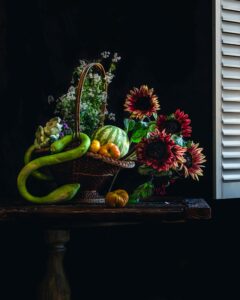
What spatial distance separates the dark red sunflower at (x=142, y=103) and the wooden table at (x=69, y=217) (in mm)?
386

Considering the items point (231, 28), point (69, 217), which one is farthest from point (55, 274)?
point (231, 28)

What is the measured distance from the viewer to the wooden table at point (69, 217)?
4.78 ft

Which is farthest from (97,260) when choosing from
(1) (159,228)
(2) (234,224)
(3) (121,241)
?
(2) (234,224)

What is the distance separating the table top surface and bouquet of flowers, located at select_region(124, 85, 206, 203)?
20 cm

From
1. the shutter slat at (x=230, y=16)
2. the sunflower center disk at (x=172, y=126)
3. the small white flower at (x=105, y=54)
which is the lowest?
the sunflower center disk at (x=172, y=126)

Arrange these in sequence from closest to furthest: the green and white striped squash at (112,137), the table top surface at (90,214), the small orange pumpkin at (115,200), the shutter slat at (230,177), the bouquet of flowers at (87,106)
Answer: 1. the table top surface at (90,214)
2. the small orange pumpkin at (115,200)
3. the green and white striped squash at (112,137)
4. the bouquet of flowers at (87,106)
5. the shutter slat at (230,177)

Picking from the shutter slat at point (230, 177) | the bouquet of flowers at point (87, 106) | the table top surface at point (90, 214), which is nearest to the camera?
the table top surface at point (90, 214)

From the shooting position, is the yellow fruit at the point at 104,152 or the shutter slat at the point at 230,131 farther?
the shutter slat at the point at 230,131

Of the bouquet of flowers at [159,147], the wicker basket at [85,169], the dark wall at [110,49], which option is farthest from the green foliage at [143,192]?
the dark wall at [110,49]

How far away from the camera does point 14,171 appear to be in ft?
6.58

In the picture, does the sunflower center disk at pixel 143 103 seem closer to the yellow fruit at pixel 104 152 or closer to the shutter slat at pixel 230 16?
the yellow fruit at pixel 104 152

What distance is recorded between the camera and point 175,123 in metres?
1.78

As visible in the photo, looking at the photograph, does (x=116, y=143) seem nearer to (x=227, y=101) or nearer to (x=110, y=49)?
(x=110, y=49)

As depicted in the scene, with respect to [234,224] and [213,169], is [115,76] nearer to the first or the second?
[213,169]
